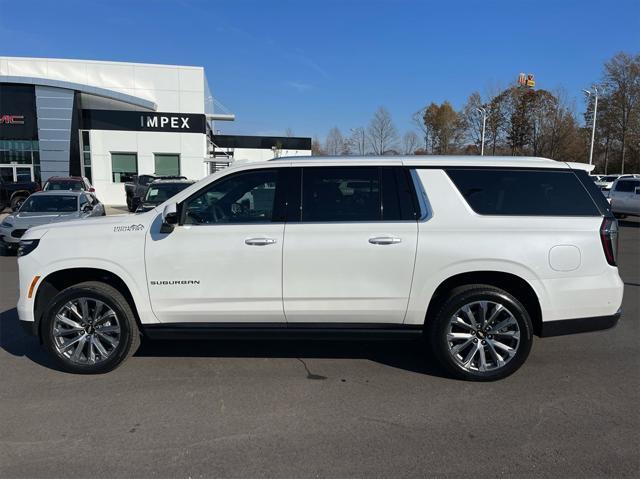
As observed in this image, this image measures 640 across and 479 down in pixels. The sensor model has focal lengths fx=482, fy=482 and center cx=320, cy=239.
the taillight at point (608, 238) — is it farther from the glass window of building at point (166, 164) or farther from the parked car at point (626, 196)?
the glass window of building at point (166, 164)

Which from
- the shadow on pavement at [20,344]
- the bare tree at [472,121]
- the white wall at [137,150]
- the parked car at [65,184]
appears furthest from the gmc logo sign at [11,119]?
the bare tree at [472,121]

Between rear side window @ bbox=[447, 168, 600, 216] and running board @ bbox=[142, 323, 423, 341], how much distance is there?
48.1 inches

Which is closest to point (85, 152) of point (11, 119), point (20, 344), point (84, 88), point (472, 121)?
point (84, 88)

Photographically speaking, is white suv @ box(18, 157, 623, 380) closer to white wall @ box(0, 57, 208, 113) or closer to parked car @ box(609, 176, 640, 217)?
parked car @ box(609, 176, 640, 217)

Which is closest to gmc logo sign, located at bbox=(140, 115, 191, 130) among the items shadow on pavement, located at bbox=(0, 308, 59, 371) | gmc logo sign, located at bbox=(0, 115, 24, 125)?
gmc logo sign, located at bbox=(0, 115, 24, 125)

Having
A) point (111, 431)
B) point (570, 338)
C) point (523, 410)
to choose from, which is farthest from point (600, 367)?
point (111, 431)

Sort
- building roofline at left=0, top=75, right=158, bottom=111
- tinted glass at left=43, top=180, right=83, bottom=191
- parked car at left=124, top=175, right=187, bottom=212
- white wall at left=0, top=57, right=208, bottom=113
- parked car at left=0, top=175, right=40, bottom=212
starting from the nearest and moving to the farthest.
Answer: tinted glass at left=43, top=180, right=83, bottom=191 → parked car at left=0, top=175, right=40, bottom=212 → parked car at left=124, top=175, right=187, bottom=212 → building roofline at left=0, top=75, right=158, bottom=111 → white wall at left=0, top=57, right=208, bottom=113

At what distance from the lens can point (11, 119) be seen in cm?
2847

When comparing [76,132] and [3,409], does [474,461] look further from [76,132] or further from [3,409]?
[76,132]

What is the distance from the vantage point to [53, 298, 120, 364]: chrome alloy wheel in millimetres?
4172

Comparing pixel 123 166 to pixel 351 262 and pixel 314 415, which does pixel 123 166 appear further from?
pixel 314 415

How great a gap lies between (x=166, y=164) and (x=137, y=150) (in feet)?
6.01

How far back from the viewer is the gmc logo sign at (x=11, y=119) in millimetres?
28344

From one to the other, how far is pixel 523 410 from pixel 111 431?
2.97 metres
